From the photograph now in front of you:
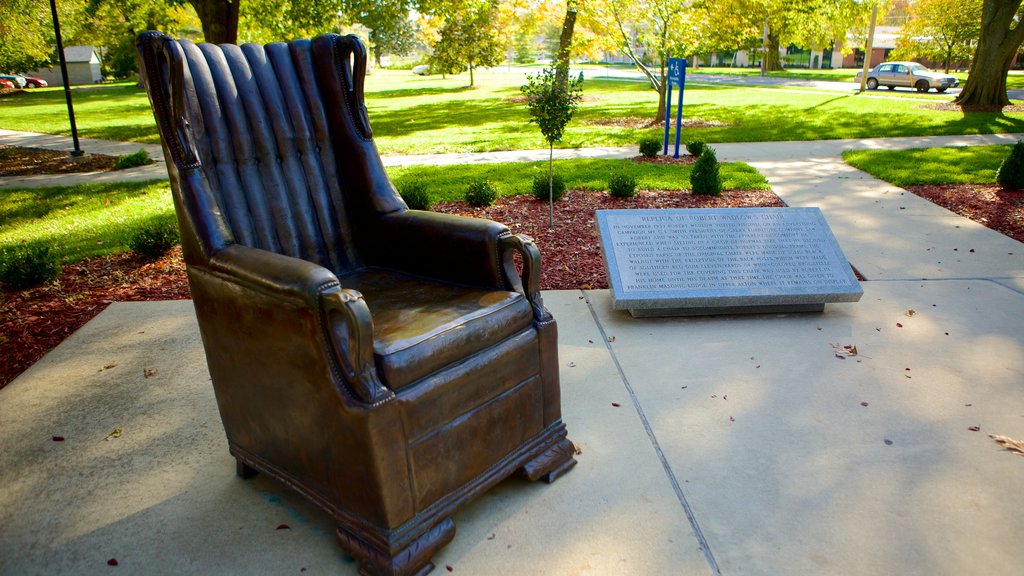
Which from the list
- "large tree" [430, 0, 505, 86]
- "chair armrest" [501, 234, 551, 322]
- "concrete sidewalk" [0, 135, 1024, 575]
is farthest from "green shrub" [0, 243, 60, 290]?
"large tree" [430, 0, 505, 86]

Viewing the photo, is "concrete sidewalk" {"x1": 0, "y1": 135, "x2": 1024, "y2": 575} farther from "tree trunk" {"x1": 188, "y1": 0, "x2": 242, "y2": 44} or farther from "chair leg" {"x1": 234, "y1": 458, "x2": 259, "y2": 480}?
"tree trunk" {"x1": 188, "y1": 0, "x2": 242, "y2": 44}

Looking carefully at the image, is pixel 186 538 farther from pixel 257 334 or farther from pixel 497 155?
pixel 497 155

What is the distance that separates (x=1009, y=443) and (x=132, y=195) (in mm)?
9789

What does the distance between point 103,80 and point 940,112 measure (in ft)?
188

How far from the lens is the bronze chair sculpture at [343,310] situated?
2.39m

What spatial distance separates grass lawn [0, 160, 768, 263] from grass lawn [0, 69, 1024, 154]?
267 centimetres

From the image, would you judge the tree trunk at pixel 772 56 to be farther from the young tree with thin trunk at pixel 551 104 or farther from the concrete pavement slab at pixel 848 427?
the concrete pavement slab at pixel 848 427

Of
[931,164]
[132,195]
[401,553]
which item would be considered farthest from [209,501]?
[931,164]

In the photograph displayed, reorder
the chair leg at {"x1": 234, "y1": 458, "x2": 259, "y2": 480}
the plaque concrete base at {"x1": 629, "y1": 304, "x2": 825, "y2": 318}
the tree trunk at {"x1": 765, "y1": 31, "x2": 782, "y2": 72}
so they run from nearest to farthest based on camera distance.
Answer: the chair leg at {"x1": 234, "y1": 458, "x2": 259, "y2": 480} → the plaque concrete base at {"x1": 629, "y1": 304, "x2": 825, "y2": 318} → the tree trunk at {"x1": 765, "y1": 31, "x2": 782, "y2": 72}

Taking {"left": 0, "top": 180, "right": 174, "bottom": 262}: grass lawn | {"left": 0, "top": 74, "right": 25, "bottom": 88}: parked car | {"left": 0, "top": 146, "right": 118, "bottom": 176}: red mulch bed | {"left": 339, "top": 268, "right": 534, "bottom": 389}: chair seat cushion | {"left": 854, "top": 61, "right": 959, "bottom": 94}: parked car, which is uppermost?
{"left": 0, "top": 74, "right": 25, "bottom": 88}: parked car

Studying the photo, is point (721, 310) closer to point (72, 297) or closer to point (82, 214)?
point (72, 297)

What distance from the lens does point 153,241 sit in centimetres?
620

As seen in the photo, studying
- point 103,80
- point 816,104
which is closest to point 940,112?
point 816,104

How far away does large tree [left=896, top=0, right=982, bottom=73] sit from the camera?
33219 millimetres
